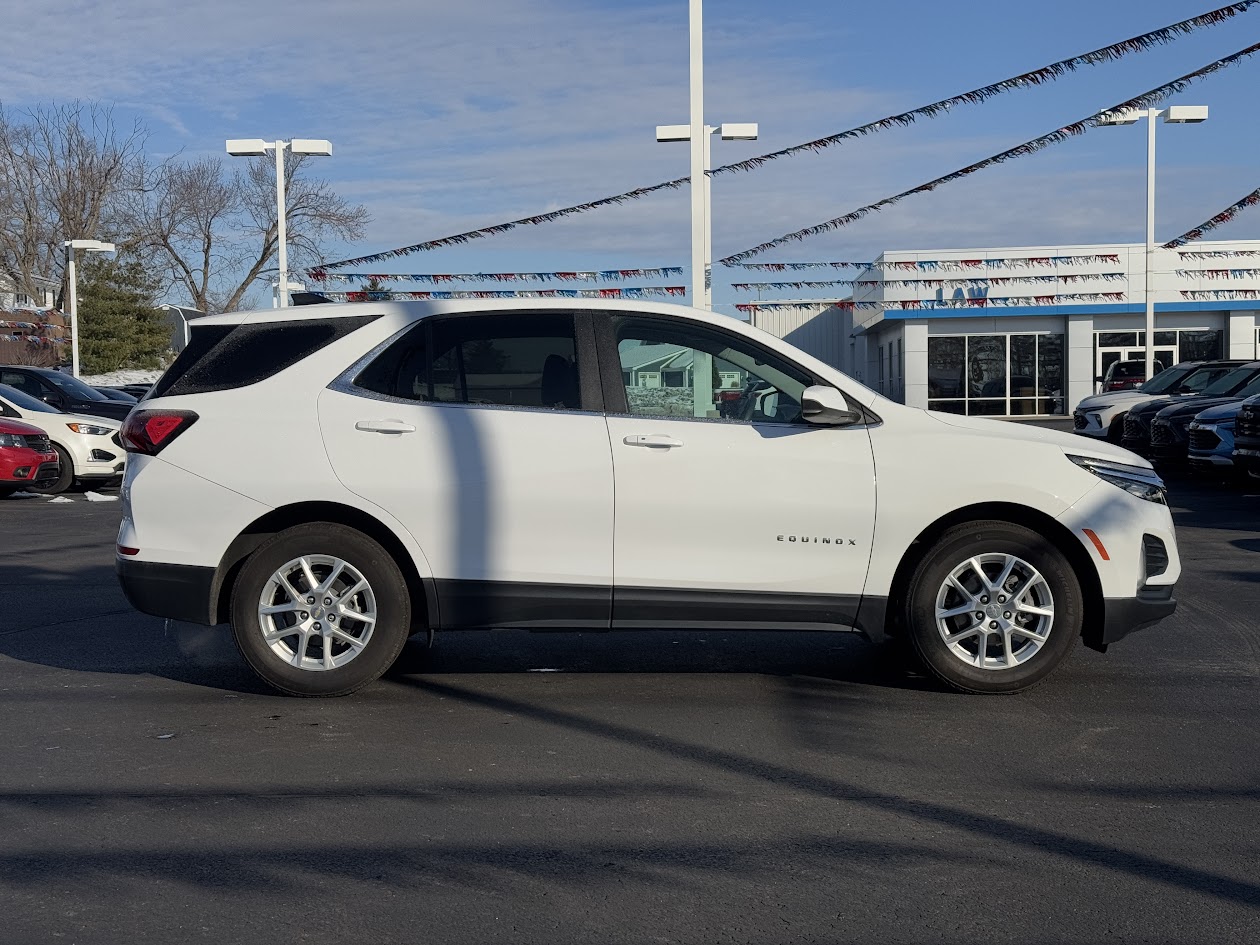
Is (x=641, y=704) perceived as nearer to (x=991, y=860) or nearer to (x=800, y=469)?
(x=800, y=469)

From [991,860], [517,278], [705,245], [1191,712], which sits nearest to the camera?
[991,860]

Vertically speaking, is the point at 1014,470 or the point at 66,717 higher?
the point at 1014,470

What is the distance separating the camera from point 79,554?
1143 centimetres

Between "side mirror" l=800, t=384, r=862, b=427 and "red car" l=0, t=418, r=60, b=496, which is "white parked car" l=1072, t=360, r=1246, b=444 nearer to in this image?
"red car" l=0, t=418, r=60, b=496

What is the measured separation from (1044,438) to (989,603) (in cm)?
84

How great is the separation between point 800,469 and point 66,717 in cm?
344

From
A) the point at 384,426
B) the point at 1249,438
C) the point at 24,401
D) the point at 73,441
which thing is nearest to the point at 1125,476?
the point at 384,426

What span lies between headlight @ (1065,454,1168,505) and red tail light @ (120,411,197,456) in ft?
13.3

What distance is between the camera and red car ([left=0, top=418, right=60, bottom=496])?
1608cm

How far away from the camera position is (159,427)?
610 centimetres

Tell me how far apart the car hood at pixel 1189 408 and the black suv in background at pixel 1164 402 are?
0.02 m

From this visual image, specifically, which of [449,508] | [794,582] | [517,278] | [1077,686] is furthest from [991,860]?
[517,278]

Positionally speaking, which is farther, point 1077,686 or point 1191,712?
point 1077,686

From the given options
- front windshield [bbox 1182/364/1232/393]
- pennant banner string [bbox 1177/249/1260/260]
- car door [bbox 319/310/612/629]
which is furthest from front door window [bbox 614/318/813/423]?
pennant banner string [bbox 1177/249/1260/260]
